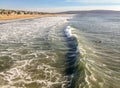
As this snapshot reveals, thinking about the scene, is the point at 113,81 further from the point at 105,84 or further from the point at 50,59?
the point at 50,59

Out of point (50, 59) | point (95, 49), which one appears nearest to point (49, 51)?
point (50, 59)

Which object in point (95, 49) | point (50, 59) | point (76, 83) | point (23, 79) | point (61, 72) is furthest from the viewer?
point (95, 49)

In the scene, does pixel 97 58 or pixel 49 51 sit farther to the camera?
pixel 49 51

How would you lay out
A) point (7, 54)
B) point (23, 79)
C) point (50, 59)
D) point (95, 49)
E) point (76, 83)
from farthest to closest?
point (95, 49) < point (7, 54) < point (50, 59) < point (23, 79) < point (76, 83)

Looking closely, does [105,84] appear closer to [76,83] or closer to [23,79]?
[76,83]

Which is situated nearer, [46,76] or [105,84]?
[105,84]

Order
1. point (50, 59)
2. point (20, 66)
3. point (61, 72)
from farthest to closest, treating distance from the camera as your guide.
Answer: point (50, 59) → point (20, 66) → point (61, 72)

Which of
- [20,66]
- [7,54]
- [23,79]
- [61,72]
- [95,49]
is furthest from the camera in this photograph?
[95,49]

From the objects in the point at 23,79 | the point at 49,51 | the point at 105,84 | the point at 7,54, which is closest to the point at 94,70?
the point at 105,84

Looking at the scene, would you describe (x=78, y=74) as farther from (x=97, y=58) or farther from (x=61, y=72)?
(x=97, y=58)
